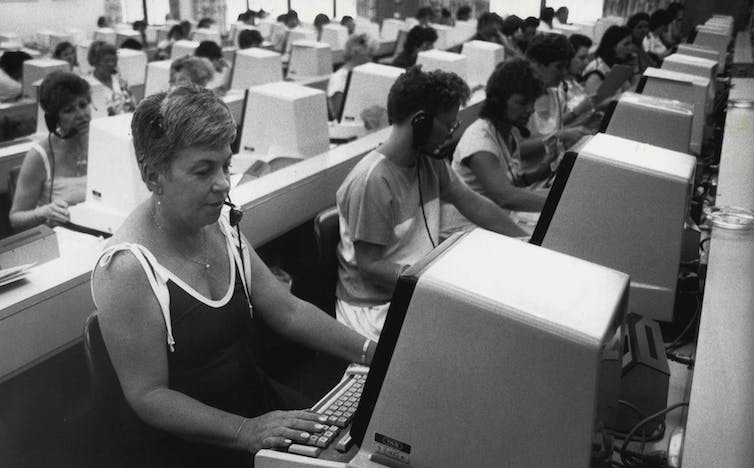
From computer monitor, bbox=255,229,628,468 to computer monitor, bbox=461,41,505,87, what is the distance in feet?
14.7

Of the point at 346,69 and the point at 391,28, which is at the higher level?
the point at 391,28

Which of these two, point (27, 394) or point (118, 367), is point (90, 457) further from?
point (118, 367)

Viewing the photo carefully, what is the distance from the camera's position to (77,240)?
2049 millimetres

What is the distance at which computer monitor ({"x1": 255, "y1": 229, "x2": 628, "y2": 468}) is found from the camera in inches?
28.8

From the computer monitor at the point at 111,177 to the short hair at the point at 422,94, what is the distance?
2.53ft

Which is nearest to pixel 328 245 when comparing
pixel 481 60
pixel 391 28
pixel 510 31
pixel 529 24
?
pixel 481 60

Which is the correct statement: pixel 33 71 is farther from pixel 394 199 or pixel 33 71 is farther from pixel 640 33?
pixel 640 33

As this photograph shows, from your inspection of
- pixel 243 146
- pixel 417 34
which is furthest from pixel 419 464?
pixel 417 34

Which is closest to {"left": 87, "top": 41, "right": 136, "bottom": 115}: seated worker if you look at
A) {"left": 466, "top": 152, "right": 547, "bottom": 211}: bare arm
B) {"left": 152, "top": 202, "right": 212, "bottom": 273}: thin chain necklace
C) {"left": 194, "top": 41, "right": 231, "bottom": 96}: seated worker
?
{"left": 194, "top": 41, "right": 231, "bottom": 96}: seated worker

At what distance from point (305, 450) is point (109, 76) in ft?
12.9

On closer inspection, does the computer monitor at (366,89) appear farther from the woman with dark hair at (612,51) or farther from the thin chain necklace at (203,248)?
the thin chain necklace at (203,248)

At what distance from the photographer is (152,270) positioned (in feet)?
4.00

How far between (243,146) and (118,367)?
66.9 inches

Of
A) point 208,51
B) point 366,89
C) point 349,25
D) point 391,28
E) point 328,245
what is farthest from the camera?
point 391,28
